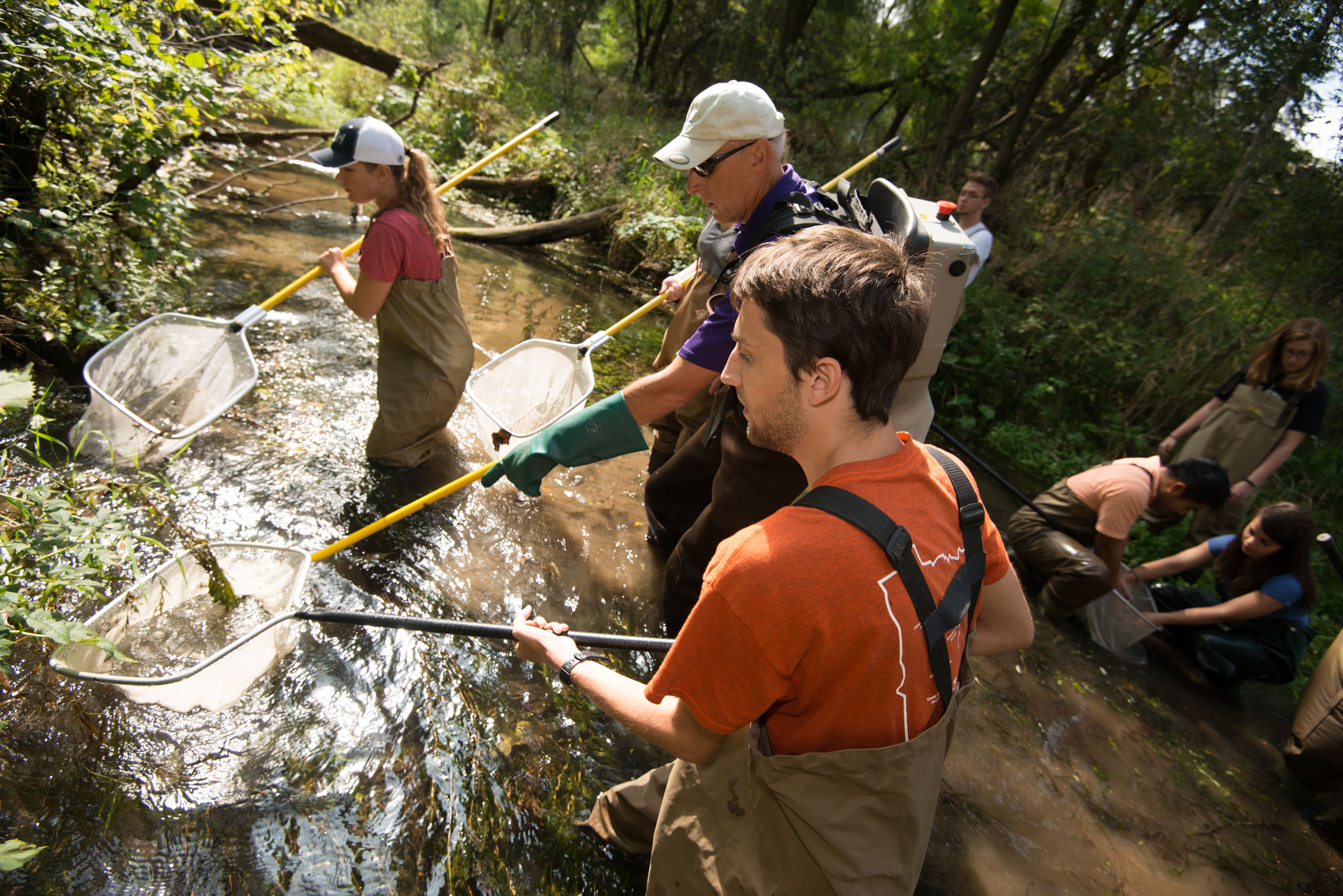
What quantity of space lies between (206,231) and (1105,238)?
390 inches

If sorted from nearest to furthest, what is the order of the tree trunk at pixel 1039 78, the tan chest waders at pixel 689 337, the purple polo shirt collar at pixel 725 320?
the purple polo shirt collar at pixel 725 320
the tan chest waders at pixel 689 337
the tree trunk at pixel 1039 78

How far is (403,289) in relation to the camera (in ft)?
11.3

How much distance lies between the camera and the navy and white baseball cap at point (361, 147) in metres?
3.08

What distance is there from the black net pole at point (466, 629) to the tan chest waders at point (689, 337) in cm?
148

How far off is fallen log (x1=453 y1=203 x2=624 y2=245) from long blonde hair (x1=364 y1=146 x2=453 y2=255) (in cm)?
469

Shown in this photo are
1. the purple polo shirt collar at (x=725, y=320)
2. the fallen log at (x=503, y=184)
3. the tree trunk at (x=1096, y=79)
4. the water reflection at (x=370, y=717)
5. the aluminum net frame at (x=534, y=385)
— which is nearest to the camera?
the water reflection at (x=370, y=717)

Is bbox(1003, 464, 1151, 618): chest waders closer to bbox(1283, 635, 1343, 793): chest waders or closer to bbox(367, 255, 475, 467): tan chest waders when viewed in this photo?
bbox(1283, 635, 1343, 793): chest waders

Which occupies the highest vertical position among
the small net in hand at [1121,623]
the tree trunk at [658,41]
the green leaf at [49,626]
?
the tree trunk at [658,41]

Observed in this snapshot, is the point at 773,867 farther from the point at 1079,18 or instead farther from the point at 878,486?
the point at 1079,18

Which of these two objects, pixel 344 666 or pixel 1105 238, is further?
pixel 1105 238

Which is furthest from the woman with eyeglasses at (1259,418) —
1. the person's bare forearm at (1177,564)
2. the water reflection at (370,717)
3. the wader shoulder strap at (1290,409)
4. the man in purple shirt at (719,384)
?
the water reflection at (370,717)

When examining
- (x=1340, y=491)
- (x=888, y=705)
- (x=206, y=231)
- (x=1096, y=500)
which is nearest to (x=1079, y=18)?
(x=1340, y=491)

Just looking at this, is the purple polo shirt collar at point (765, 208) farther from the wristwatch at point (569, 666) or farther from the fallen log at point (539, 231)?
the fallen log at point (539, 231)

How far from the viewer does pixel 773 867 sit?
4.65 feet
